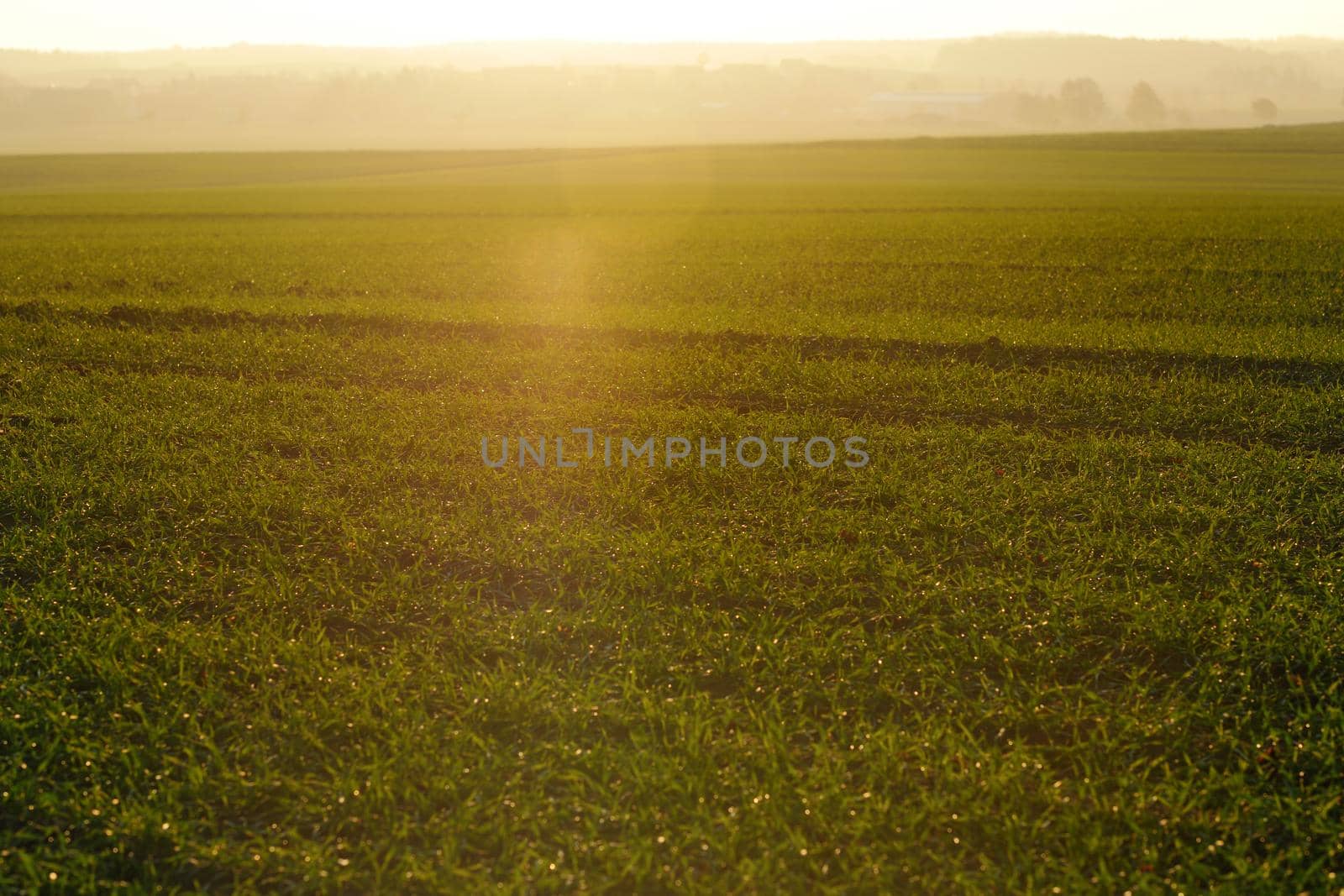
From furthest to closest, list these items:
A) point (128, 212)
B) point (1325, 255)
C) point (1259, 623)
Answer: point (128, 212), point (1325, 255), point (1259, 623)

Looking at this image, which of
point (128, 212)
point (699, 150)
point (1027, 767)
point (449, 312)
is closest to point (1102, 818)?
point (1027, 767)

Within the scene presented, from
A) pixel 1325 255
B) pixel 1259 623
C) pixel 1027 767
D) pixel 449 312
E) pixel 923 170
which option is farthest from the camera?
pixel 923 170

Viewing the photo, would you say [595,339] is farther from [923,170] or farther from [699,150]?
[699,150]

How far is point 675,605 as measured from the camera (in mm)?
4824

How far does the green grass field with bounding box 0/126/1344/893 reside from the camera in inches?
132

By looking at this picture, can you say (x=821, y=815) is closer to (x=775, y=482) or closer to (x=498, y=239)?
(x=775, y=482)

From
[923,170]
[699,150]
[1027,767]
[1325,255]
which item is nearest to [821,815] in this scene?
[1027,767]

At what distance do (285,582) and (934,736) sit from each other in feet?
11.5

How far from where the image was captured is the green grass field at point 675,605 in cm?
336

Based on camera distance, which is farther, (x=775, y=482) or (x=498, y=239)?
(x=498, y=239)

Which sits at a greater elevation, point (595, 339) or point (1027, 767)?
point (595, 339)

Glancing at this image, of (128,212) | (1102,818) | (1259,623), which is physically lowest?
(1102,818)

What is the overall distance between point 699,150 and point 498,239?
50.3 m

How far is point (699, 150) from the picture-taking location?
6838 centimetres
